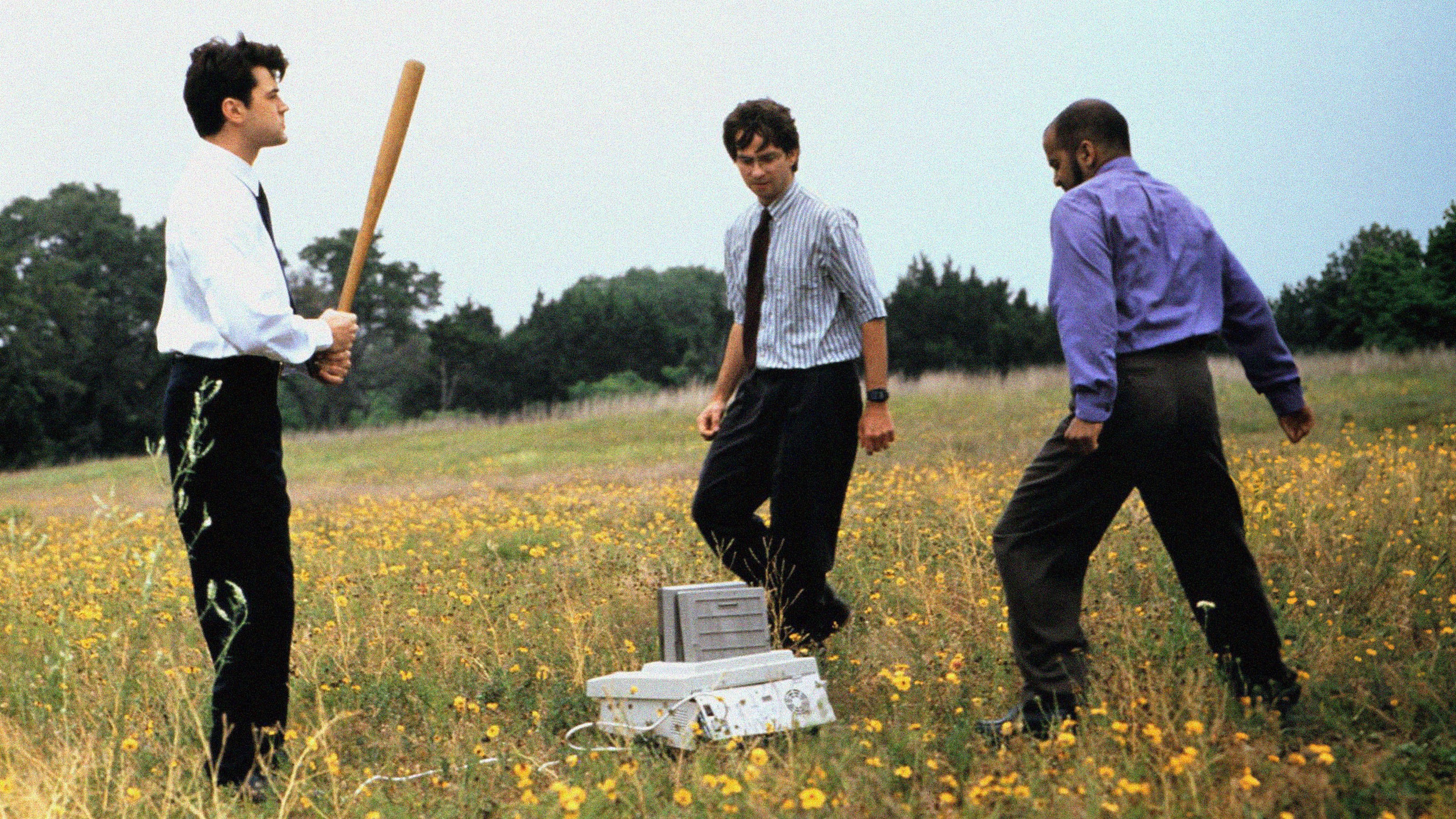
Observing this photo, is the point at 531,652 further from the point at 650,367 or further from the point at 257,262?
the point at 650,367

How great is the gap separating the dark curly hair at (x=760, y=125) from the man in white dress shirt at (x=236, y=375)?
6.37 ft

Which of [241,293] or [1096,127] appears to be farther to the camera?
[1096,127]

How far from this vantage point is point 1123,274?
432 cm

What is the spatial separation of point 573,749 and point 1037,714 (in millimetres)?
1591

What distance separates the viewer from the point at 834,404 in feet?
18.2

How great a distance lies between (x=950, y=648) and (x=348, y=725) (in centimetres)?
247

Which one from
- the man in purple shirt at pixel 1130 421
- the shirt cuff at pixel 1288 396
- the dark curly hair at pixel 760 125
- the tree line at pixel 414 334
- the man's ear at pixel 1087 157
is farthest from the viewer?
the tree line at pixel 414 334

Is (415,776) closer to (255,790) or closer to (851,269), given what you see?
(255,790)

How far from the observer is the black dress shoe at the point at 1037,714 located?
4.42 metres

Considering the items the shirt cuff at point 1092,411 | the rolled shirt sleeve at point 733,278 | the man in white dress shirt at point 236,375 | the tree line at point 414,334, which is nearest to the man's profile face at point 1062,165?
the shirt cuff at point 1092,411

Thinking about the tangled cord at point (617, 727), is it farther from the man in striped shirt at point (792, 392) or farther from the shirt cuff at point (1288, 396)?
the shirt cuff at point (1288, 396)

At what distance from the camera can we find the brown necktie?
18.9 ft

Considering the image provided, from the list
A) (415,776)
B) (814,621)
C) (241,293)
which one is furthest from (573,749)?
(241,293)

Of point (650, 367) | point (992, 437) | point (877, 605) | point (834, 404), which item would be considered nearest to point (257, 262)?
point (834, 404)
